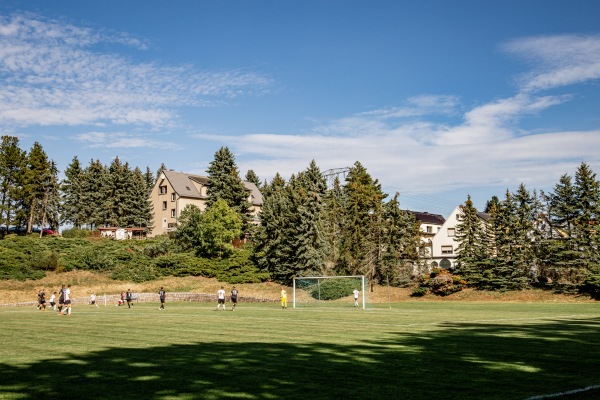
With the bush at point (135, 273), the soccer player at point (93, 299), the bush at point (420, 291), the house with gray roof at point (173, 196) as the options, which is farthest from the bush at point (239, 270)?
the house with gray roof at point (173, 196)

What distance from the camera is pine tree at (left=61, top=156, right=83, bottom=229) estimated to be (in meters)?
103

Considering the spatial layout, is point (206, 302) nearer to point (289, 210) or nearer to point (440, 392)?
point (289, 210)

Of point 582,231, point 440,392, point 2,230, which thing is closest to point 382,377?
point 440,392

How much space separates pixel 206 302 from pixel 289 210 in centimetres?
1591

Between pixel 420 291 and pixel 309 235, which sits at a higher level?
pixel 309 235

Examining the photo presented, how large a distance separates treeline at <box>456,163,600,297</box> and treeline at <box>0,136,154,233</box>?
6355cm

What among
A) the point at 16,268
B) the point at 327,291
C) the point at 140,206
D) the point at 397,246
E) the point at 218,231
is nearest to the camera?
the point at 327,291

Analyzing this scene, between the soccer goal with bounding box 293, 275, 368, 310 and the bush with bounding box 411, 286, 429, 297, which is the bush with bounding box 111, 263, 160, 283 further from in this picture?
the bush with bounding box 411, 286, 429, 297

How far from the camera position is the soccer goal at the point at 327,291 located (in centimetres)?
4941

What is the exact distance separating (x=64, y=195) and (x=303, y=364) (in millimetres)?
106218

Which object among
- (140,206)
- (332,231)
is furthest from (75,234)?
(332,231)

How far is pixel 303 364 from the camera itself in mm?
13000

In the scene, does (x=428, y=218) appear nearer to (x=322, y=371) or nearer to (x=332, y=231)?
(x=332, y=231)

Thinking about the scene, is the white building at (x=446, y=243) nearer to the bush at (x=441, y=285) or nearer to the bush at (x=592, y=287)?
the bush at (x=441, y=285)
